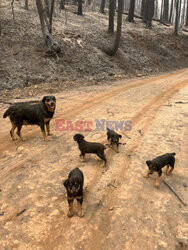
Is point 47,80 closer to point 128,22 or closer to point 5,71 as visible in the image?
point 5,71

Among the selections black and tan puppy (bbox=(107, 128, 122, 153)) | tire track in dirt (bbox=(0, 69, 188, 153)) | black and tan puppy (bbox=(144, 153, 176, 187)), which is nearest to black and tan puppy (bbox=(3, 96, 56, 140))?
tire track in dirt (bbox=(0, 69, 188, 153))

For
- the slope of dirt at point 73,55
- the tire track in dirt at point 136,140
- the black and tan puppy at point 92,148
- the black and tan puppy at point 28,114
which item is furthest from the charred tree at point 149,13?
the black and tan puppy at point 92,148

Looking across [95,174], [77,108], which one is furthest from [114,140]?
[77,108]

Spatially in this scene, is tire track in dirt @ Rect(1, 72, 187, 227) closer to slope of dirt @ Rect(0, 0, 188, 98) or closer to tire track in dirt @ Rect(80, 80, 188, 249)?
tire track in dirt @ Rect(80, 80, 188, 249)

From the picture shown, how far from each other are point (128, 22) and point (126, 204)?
3565 cm

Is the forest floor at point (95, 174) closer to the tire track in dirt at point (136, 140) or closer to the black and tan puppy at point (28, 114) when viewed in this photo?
the tire track in dirt at point (136, 140)

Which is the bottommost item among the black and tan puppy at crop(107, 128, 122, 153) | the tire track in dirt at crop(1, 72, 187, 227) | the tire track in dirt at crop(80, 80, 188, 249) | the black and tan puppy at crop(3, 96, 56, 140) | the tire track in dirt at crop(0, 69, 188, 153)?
the tire track in dirt at crop(0, 69, 188, 153)

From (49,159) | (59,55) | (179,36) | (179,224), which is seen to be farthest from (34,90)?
(179,36)

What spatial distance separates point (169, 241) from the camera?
127 inches

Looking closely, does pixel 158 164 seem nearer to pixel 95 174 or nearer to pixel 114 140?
pixel 95 174

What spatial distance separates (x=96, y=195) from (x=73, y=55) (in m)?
16.5

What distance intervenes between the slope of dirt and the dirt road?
25.0ft

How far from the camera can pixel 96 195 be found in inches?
165

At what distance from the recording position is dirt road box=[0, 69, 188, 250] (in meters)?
3.28
